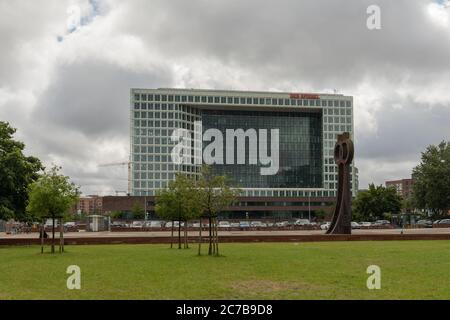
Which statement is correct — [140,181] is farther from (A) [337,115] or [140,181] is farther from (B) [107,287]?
(B) [107,287]

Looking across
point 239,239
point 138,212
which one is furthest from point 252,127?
point 239,239

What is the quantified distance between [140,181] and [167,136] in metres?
13.4

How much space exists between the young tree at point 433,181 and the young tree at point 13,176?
70.4 meters

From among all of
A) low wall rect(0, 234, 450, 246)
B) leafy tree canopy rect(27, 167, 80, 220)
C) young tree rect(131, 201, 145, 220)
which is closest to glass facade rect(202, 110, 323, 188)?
young tree rect(131, 201, 145, 220)

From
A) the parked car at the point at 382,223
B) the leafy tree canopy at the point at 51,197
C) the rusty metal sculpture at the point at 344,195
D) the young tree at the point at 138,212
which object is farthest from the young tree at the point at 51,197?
the young tree at the point at 138,212

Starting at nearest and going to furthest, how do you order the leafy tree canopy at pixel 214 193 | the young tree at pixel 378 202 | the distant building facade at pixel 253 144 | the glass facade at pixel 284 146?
the leafy tree canopy at pixel 214 193
the young tree at pixel 378 202
the distant building facade at pixel 253 144
the glass facade at pixel 284 146

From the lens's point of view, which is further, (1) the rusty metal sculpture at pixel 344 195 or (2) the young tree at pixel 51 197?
(1) the rusty metal sculpture at pixel 344 195

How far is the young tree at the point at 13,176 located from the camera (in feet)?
133

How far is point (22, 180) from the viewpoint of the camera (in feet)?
140

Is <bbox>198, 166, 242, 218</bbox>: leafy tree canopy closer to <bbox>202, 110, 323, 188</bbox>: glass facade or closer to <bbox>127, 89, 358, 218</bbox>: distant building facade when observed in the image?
<bbox>127, 89, 358, 218</bbox>: distant building facade

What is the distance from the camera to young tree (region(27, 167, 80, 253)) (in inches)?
1380

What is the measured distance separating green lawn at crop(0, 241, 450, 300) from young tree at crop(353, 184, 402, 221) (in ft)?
241

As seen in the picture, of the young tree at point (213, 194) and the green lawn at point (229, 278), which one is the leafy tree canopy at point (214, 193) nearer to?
the young tree at point (213, 194)
